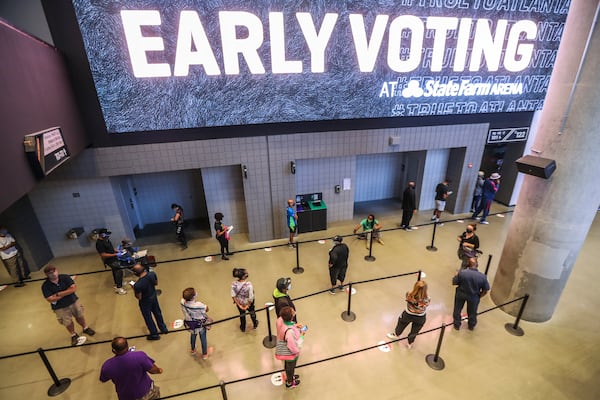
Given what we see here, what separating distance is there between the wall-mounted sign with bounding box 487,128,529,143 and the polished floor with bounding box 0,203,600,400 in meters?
4.07

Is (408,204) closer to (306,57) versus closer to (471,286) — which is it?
(471,286)

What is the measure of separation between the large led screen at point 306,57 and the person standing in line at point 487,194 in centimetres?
226

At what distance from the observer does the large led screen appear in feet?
21.1

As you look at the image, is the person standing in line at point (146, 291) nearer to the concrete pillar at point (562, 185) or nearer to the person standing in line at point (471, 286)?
the person standing in line at point (471, 286)

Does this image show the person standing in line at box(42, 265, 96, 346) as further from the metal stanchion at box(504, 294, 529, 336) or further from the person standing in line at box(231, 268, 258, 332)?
the metal stanchion at box(504, 294, 529, 336)

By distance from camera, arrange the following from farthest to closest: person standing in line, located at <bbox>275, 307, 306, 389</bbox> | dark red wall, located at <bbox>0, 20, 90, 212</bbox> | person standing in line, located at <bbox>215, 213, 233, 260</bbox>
A: person standing in line, located at <bbox>215, 213, 233, 260</bbox>
person standing in line, located at <bbox>275, 307, 306, 389</bbox>
dark red wall, located at <bbox>0, 20, 90, 212</bbox>

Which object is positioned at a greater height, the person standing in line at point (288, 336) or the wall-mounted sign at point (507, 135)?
the wall-mounted sign at point (507, 135)

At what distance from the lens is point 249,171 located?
8.30 meters

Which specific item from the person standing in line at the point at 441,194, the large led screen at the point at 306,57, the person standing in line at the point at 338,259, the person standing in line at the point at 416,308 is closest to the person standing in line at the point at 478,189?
the person standing in line at the point at 441,194

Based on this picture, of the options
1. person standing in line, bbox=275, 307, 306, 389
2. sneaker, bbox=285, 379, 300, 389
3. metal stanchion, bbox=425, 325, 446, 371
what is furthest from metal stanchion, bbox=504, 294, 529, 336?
person standing in line, bbox=275, 307, 306, 389

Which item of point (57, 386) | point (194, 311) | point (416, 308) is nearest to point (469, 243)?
point (416, 308)

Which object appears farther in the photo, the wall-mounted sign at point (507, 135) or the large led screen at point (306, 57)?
the wall-mounted sign at point (507, 135)

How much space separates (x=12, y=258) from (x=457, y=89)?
12.1 meters

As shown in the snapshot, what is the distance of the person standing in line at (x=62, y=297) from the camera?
16.3ft
